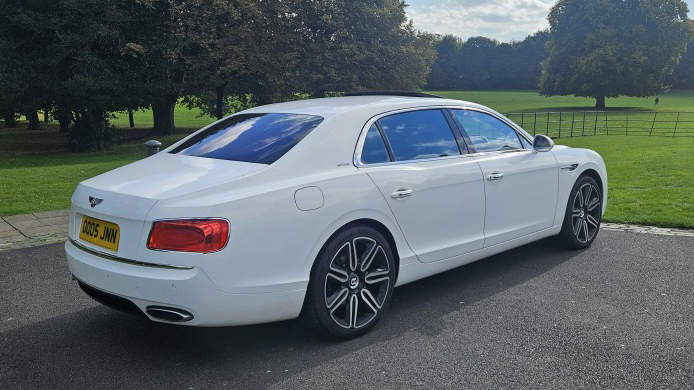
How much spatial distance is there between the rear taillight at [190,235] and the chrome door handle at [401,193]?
52.2 inches

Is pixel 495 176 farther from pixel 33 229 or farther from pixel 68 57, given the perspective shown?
pixel 68 57

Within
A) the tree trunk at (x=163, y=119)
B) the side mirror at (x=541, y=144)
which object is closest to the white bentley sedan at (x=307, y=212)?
the side mirror at (x=541, y=144)

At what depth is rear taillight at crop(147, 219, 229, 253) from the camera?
3.43 metres

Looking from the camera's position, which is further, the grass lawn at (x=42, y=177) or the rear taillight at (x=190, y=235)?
the grass lawn at (x=42, y=177)

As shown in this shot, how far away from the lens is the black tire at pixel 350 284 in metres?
3.89

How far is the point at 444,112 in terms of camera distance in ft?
16.7

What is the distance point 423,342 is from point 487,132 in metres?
2.15

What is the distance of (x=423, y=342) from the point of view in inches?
159

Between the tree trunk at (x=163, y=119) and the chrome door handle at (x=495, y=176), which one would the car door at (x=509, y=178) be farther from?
the tree trunk at (x=163, y=119)

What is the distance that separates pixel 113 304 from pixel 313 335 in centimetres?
132

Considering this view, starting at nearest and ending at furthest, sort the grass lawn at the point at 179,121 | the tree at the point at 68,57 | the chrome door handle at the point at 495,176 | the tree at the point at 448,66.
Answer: the chrome door handle at the point at 495,176 → the tree at the point at 68,57 → the grass lawn at the point at 179,121 → the tree at the point at 448,66

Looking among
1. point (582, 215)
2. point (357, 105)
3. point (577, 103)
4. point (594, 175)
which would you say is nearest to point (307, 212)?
point (357, 105)

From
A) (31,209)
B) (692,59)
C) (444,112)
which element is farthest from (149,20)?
(692,59)

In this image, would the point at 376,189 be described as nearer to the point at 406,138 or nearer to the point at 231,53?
the point at 406,138
